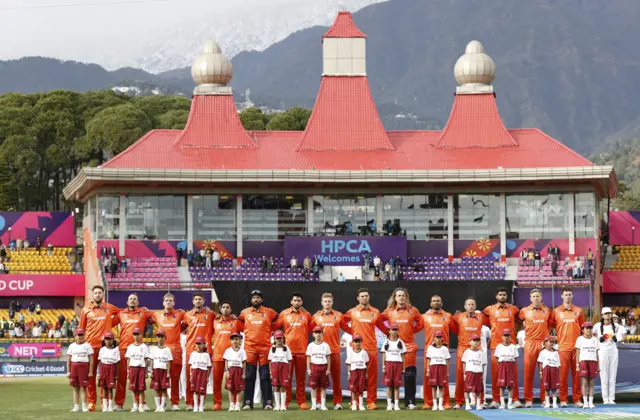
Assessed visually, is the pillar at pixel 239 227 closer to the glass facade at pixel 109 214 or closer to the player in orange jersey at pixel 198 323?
the glass facade at pixel 109 214

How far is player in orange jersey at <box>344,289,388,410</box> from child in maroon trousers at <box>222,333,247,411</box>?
→ 223cm

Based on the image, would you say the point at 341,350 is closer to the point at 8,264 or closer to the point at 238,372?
the point at 238,372

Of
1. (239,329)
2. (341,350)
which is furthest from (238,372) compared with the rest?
(341,350)

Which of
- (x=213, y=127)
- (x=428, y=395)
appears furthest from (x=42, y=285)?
(x=428, y=395)

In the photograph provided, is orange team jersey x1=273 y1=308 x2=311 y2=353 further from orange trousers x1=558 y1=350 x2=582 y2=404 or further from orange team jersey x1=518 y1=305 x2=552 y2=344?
orange trousers x1=558 y1=350 x2=582 y2=404

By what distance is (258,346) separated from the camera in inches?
1021

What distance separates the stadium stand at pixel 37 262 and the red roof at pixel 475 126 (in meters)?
17.6

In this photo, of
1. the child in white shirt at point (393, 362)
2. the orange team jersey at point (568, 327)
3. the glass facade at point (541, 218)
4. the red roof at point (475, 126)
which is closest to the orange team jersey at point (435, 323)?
the child in white shirt at point (393, 362)

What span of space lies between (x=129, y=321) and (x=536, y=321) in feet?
27.0

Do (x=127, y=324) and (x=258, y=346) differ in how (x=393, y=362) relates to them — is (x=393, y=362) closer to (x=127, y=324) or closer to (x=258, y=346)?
(x=258, y=346)

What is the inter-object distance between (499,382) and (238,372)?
515cm

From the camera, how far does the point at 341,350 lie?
2889 centimetres

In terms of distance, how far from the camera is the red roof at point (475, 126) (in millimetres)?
56844

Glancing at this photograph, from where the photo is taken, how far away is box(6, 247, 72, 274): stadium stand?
56.8 meters
